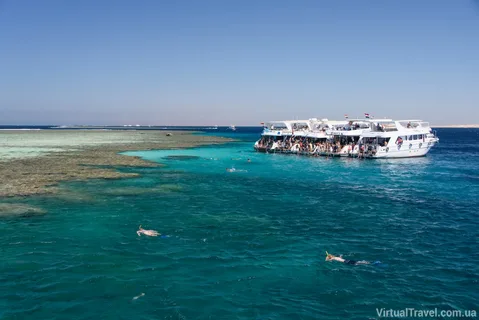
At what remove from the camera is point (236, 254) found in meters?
17.9

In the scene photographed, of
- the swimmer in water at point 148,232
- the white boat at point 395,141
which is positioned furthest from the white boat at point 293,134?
the swimmer in water at point 148,232

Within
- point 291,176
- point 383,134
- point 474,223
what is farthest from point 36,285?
point 383,134

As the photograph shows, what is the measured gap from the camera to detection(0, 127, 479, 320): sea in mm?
13242

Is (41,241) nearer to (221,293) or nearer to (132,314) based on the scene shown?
(132,314)

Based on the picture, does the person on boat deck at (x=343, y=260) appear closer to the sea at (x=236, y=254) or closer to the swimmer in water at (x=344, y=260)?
the swimmer in water at (x=344, y=260)

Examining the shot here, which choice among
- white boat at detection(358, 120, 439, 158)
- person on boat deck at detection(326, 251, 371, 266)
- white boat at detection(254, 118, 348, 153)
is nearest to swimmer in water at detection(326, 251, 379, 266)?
person on boat deck at detection(326, 251, 371, 266)

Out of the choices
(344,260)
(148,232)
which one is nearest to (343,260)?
(344,260)

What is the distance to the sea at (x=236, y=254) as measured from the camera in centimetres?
1324

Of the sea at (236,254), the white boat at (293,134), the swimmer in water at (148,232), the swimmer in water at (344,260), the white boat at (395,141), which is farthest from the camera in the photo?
the white boat at (293,134)

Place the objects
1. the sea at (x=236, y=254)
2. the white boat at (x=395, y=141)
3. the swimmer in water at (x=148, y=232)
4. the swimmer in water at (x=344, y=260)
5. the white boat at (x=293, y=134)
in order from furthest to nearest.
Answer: the white boat at (x=293, y=134), the white boat at (x=395, y=141), the swimmer in water at (x=148, y=232), the swimmer in water at (x=344, y=260), the sea at (x=236, y=254)

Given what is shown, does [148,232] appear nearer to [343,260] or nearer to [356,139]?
[343,260]

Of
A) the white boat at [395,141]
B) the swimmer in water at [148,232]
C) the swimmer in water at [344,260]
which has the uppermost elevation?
the white boat at [395,141]

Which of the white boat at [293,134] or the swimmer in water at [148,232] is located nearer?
the swimmer in water at [148,232]

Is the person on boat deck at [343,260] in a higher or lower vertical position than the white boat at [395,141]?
lower
